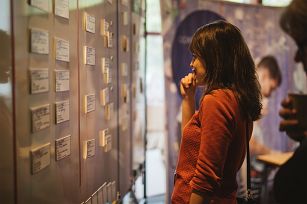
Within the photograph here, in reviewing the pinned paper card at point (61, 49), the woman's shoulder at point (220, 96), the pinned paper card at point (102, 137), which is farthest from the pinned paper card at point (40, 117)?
the pinned paper card at point (102, 137)

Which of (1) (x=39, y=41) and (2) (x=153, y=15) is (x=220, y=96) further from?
(2) (x=153, y=15)

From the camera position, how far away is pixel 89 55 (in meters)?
2.00

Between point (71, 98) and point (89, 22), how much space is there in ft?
1.42

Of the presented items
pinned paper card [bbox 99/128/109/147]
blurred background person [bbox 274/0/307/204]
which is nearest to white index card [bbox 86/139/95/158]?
pinned paper card [bbox 99/128/109/147]

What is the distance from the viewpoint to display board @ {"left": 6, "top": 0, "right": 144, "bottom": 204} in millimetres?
1375

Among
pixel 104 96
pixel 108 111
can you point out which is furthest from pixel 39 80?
pixel 108 111

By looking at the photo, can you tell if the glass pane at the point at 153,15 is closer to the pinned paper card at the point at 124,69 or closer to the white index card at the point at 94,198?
the pinned paper card at the point at 124,69

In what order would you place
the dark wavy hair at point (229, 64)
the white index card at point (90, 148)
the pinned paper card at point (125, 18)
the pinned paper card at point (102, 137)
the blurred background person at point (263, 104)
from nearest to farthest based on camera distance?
the dark wavy hair at point (229, 64) < the white index card at point (90, 148) < the pinned paper card at point (102, 137) < the pinned paper card at point (125, 18) < the blurred background person at point (263, 104)

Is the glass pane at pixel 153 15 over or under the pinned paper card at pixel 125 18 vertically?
over

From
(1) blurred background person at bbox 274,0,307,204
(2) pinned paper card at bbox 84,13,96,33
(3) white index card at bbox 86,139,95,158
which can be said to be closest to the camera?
(1) blurred background person at bbox 274,0,307,204

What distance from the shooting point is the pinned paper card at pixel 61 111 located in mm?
1631

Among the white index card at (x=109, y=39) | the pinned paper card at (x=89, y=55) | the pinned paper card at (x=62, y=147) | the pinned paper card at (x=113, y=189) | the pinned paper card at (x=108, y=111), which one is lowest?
the pinned paper card at (x=113, y=189)

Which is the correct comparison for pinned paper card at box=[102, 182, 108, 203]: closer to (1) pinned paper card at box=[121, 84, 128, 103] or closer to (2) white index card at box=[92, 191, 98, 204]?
(2) white index card at box=[92, 191, 98, 204]

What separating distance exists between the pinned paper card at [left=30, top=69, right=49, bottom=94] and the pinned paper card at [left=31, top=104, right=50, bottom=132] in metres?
0.07
